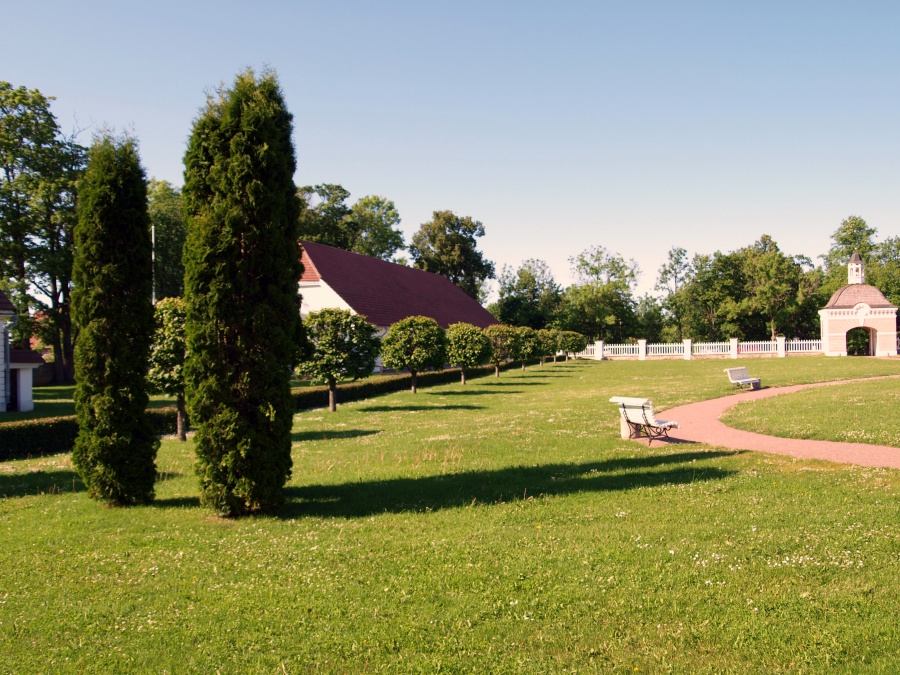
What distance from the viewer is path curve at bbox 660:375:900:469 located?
10.3m

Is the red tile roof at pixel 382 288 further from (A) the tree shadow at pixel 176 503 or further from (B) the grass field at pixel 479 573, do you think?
(B) the grass field at pixel 479 573

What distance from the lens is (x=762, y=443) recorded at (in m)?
12.2

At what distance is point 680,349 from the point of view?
192ft

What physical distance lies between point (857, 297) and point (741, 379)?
107ft

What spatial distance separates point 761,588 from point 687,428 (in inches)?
408

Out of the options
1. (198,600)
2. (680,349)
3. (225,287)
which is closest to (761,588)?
(198,600)

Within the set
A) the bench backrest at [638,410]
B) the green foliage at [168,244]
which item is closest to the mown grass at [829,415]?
the bench backrest at [638,410]

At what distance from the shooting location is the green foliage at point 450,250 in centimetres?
7300

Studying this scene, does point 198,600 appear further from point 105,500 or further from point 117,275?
point 117,275

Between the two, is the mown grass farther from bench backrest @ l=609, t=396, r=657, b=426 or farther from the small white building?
the small white building

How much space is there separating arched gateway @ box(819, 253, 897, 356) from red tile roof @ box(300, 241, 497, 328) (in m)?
28.2

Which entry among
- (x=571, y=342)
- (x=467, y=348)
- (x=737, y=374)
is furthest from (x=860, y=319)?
(x=467, y=348)

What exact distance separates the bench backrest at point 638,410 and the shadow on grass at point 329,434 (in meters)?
6.28

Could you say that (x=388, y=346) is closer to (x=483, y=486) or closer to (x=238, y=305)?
(x=483, y=486)
